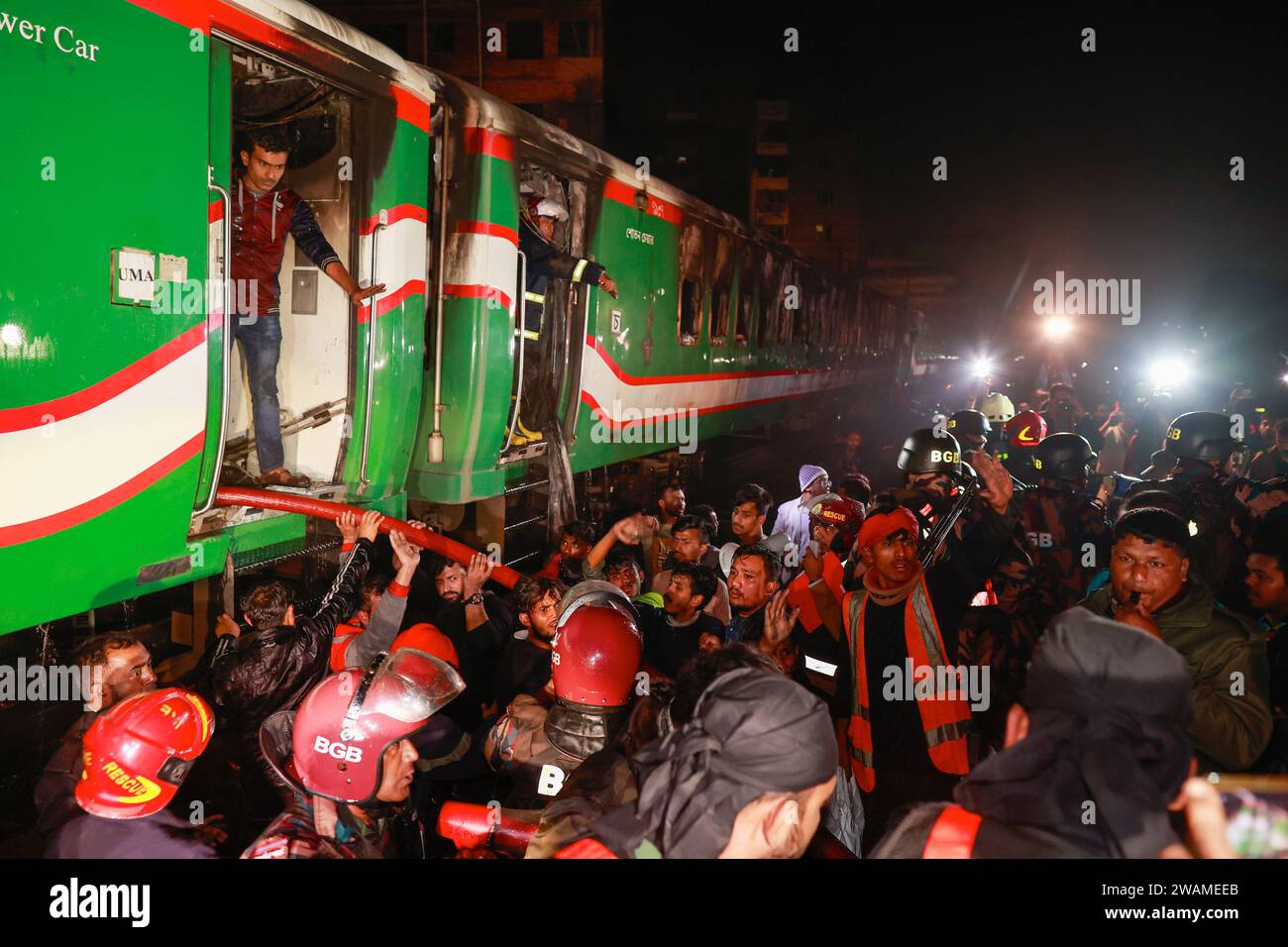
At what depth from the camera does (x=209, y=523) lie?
4.05 m

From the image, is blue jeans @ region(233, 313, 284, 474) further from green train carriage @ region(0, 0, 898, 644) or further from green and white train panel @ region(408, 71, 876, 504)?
green and white train panel @ region(408, 71, 876, 504)

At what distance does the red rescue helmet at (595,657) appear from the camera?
277cm

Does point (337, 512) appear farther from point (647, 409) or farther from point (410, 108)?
point (647, 409)

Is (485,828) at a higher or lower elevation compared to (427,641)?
lower

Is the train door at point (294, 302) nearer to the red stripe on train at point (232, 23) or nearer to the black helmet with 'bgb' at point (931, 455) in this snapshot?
the red stripe on train at point (232, 23)

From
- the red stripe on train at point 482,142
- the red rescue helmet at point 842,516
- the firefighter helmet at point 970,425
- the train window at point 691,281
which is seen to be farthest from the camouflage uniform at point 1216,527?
the train window at point 691,281

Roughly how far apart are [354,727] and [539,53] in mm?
38446

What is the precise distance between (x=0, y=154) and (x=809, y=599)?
334cm

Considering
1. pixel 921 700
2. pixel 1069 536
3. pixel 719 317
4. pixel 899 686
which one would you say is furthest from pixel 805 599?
pixel 719 317

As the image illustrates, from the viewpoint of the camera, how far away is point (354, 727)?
2332mm

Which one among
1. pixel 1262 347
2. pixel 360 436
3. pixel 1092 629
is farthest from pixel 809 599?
pixel 1262 347

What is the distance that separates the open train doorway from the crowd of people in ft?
2.40
